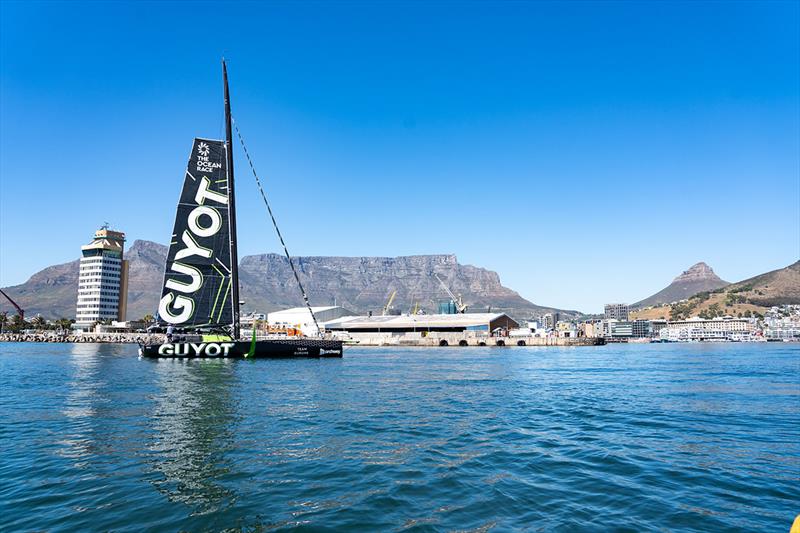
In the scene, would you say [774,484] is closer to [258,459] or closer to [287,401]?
[258,459]

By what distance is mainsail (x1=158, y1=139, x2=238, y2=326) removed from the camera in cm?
5884

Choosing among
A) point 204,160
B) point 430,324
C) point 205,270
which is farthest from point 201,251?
point 430,324

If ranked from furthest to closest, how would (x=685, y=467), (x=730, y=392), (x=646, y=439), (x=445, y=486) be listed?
(x=730, y=392), (x=646, y=439), (x=685, y=467), (x=445, y=486)

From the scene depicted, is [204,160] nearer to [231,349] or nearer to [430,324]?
[231,349]

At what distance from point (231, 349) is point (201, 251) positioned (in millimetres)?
12466

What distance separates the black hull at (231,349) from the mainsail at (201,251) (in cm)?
358

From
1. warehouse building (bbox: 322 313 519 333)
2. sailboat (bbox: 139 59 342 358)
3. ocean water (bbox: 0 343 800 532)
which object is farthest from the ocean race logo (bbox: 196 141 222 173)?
warehouse building (bbox: 322 313 519 333)

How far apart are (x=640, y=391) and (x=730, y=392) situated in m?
5.93

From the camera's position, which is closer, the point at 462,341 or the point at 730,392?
the point at 730,392

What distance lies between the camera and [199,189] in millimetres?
60250

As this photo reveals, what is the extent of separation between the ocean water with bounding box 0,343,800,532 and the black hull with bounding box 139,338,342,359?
29.1 metres

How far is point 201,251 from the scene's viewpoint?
59531 millimetres

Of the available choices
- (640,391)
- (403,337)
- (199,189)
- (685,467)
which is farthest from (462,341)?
(685,467)

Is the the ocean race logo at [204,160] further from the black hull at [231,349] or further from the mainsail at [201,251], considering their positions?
the black hull at [231,349]
